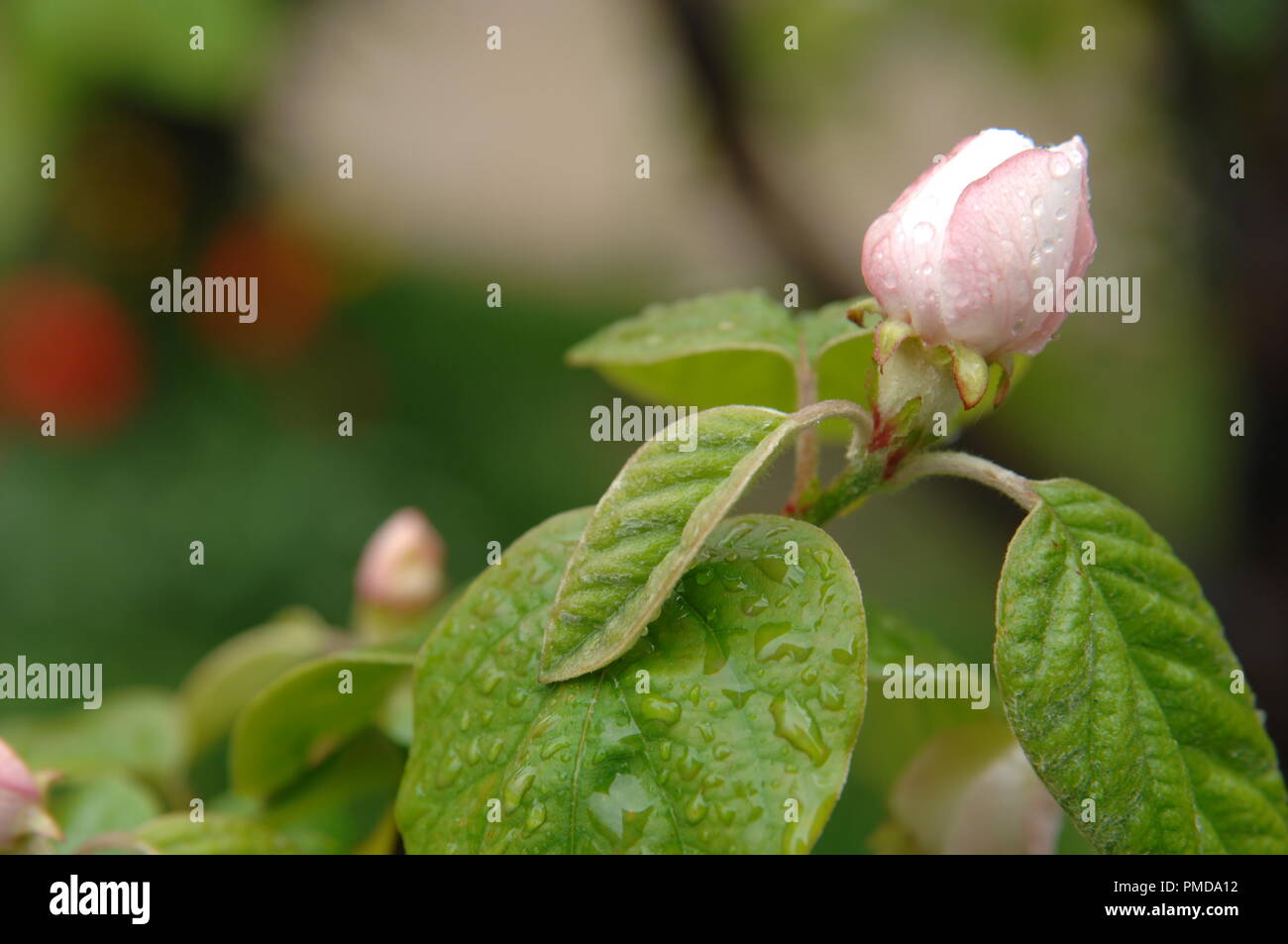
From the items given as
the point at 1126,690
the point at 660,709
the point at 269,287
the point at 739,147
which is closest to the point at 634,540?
the point at 660,709

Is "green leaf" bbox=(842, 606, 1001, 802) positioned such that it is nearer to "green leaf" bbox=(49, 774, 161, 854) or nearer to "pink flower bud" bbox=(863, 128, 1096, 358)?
"pink flower bud" bbox=(863, 128, 1096, 358)

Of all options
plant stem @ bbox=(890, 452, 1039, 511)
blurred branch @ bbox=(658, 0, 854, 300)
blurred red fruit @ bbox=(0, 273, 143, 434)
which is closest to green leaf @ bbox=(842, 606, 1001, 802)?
plant stem @ bbox=(890, 452, 1039, 511)

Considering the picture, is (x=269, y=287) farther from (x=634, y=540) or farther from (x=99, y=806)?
(x=634, y=540)

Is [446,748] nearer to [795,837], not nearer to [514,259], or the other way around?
→ [795,837]

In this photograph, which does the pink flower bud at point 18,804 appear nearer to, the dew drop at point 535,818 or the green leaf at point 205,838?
the green leaf at point 205,838

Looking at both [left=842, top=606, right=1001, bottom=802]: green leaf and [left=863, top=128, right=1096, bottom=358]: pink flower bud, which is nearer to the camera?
[left=863, top=128, right=1096, bottom=358]: pink flower bud

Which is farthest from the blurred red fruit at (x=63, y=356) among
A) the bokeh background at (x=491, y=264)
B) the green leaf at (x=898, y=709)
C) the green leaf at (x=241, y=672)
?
the green leaf at (x=898, y=709)
